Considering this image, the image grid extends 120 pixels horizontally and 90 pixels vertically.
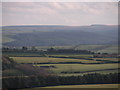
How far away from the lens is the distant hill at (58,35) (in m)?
15.3

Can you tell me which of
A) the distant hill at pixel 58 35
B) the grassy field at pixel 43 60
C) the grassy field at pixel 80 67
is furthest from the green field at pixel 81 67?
the distant hill at pixel 58 35

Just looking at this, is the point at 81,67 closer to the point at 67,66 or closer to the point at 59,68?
the point at 67,66

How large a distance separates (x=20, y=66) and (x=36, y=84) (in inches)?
63.7

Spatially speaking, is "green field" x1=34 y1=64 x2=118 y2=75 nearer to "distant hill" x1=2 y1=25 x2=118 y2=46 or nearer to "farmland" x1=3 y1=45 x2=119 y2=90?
"farmland" x1=3 y1=45 x2=119 y2=90

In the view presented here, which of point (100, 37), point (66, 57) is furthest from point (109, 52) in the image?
point (100, 37)

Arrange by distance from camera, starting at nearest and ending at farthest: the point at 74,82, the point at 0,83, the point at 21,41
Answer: the point at 0,83
the point at 74,82
the point at 21,41

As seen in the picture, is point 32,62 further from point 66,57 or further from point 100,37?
point 100,37

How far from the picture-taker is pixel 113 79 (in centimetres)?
927

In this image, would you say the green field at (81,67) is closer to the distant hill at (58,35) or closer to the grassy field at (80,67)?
the grassy field at (80,67)

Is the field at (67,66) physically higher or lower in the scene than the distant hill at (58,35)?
lower

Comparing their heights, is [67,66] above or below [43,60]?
below

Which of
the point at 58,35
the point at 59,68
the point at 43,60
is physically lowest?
the point at 59,68

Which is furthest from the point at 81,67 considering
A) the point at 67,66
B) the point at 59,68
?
the point at 59,68

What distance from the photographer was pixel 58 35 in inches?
704
